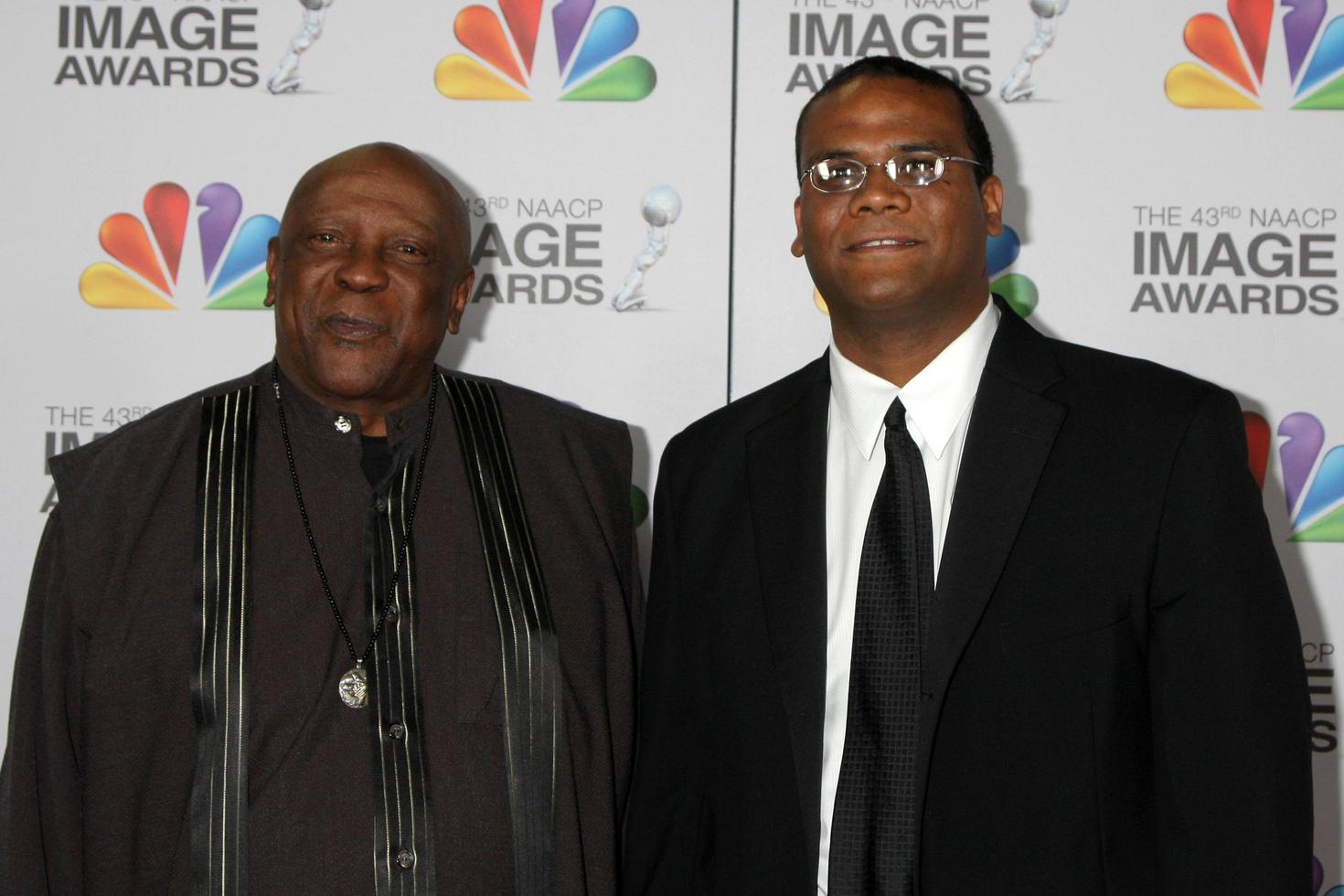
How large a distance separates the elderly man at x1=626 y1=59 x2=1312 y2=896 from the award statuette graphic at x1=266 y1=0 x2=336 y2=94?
1.53m

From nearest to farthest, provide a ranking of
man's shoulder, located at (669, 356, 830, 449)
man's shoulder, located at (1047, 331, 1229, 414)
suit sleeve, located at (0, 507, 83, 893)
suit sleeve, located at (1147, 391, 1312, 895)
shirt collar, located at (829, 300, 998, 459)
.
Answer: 1. suit sleeve, located at (1147, 391, 1312, 895)
2. man's shoulder, located at (1047, 331, 1229, 414)
3. shirt collar, located at (829, 300, 998, 459)
4. suit sleeve, located at (0, 507, 83, 893)
5. man's shoulder, located at (669, 356, 830, 449)

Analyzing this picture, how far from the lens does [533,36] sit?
3.10m

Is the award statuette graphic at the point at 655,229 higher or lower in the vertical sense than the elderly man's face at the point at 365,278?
higher

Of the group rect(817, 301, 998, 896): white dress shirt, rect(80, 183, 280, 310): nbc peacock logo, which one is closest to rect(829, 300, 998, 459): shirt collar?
rect(817, 301, 998, 896): white dress shirt

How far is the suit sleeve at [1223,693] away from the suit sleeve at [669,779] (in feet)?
2.46

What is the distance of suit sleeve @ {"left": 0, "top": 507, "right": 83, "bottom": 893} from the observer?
208 centimetres

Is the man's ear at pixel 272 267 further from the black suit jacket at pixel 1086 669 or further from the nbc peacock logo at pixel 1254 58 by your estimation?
the nbc peacock logo at pixel 1254 58

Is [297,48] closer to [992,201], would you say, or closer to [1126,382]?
[992,201]

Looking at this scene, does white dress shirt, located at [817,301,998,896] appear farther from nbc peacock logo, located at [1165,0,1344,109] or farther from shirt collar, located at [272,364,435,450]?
nbc peacock logo, located at [1165,0,1344,109]

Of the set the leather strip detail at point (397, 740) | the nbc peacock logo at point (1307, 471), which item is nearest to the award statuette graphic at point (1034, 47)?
the nbc peacock logo at point (1307, 471)

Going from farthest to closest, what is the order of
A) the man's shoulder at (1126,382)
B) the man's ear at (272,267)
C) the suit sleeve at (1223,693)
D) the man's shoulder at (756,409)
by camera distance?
the man's ear at (272,267), the man's shoulder at (756,409), the man's shoulder at (1126,382), the suit sleeve at (1223,693)

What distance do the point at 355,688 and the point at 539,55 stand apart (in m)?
1.69

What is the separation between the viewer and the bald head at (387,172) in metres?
2.28

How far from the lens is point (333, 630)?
6.96ft
